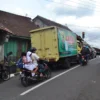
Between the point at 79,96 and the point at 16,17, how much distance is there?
22.1 meters

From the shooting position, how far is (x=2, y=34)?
61.3ft

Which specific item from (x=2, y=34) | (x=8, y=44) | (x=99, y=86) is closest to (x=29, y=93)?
(x=99, y=86)

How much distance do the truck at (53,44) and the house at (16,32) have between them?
15.9ft

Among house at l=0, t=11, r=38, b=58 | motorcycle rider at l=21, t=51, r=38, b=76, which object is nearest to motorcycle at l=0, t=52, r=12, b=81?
motorcycle rider at l=21, t=51, r=38, b=76

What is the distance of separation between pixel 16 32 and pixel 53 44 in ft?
27.4

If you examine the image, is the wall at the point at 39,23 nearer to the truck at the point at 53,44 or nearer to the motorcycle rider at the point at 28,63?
the truck at the point at 53,44

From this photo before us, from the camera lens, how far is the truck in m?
17.8

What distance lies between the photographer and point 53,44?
17891 millimetres

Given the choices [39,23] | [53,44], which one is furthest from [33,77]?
[39,23]

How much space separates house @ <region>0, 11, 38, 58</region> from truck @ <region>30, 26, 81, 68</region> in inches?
190

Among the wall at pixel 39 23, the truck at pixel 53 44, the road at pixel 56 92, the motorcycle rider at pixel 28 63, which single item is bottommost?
the road at pixel 56 92

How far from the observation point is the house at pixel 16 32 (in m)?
23.9

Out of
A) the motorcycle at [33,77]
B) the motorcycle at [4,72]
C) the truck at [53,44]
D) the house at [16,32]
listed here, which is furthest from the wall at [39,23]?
the motorcycle at [33,77]

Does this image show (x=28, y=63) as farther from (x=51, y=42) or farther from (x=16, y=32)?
(x=16, y=32)
